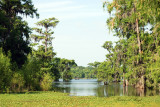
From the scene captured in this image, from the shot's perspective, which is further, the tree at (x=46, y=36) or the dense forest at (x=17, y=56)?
the tree at (x=46, y=36)

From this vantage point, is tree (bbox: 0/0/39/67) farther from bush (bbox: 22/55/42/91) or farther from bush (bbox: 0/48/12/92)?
bush (bbox: 0/48/12/92)

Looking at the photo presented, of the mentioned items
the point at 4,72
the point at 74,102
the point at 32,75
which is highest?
the point at 4,72

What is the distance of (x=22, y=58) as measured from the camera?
31906 millimetres

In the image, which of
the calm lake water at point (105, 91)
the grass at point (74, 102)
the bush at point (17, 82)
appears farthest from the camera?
the calm lake water at point (105, 91)

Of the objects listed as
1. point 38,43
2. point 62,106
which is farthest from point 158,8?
point 38,43

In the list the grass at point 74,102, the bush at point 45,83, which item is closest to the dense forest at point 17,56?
the bush at point 45,83

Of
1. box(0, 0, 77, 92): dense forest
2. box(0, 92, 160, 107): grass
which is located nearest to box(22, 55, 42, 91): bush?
box(0, 0, 77, 92): dense forest

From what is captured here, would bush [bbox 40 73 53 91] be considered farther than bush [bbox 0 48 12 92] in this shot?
Yes

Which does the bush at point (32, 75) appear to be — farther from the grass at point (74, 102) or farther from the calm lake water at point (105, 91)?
the grass at point (74, 102)

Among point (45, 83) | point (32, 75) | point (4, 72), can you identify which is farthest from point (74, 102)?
point (45, 83)

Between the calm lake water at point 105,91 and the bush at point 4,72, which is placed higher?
the bush at point 4,72

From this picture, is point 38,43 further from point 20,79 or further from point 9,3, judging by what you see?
point 20,79

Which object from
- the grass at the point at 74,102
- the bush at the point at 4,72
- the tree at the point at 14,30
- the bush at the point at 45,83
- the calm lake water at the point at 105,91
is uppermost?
the tree at the point at 14,30

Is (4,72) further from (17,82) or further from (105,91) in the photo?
(105,91)
